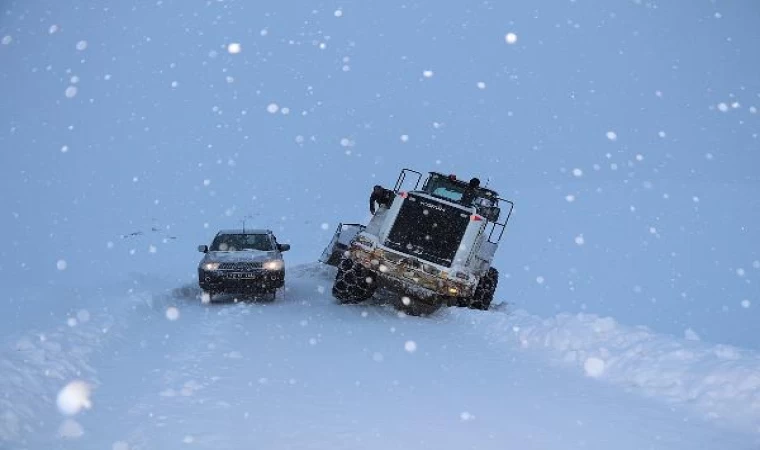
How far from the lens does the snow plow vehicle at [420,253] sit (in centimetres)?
1209

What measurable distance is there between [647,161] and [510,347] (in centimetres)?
14178

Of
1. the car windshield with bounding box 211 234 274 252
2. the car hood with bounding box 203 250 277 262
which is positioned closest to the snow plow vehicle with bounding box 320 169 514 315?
the car hood with bounding box 203 250 277 262

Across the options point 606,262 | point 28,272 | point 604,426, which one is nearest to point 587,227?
point 606,262

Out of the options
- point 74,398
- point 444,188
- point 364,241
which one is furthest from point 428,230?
point 74,398

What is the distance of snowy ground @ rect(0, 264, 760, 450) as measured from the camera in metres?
5.41

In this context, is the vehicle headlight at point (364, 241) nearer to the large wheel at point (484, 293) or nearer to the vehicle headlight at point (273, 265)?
the vehicle headlight at point (273, 265)

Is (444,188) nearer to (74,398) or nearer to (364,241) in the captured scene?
(364,241)

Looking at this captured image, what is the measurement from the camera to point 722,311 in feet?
86.1

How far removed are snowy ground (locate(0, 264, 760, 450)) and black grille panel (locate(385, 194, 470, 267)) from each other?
172 centimetres

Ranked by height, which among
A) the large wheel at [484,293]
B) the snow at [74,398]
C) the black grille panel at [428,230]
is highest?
the black grille panel at [428,230]

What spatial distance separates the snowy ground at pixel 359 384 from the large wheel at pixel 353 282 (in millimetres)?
1481

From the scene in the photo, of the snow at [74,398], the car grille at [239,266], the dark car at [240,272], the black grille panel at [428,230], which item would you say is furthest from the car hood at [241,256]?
the snow at [74,398]

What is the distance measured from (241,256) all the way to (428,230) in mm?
4024

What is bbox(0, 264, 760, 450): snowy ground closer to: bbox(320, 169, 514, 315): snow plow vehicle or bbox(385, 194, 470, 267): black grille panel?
bbox(320, 169, 514, 315): snow plow vehicle
